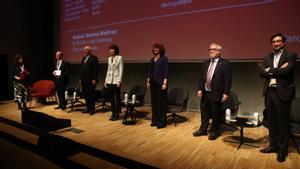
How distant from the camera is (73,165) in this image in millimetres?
2529

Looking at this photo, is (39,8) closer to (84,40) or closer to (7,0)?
(7,0)

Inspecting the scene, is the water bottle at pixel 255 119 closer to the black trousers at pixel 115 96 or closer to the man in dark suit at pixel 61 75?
the black trousers at pixel 115 96

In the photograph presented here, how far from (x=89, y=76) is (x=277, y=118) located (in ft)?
11.7

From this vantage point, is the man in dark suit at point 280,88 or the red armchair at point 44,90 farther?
the red armchair at point 44,90

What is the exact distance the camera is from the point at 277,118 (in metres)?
2.85

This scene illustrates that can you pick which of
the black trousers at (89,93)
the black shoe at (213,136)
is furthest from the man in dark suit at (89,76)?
the black shoe at (213,136)

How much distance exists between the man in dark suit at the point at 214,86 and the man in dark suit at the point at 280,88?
602mm

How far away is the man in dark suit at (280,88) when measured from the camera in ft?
8.89

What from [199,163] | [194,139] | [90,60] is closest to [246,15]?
[194,139]

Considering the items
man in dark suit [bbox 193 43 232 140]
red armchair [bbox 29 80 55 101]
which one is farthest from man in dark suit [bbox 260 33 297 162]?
red armchair [bbox 29 80 55 101]

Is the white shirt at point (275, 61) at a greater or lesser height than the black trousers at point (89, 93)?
greater

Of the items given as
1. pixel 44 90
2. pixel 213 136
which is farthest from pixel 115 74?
pixel 44 90

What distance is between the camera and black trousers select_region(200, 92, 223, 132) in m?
3.48

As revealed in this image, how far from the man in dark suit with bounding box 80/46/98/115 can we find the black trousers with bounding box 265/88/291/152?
129 inches
